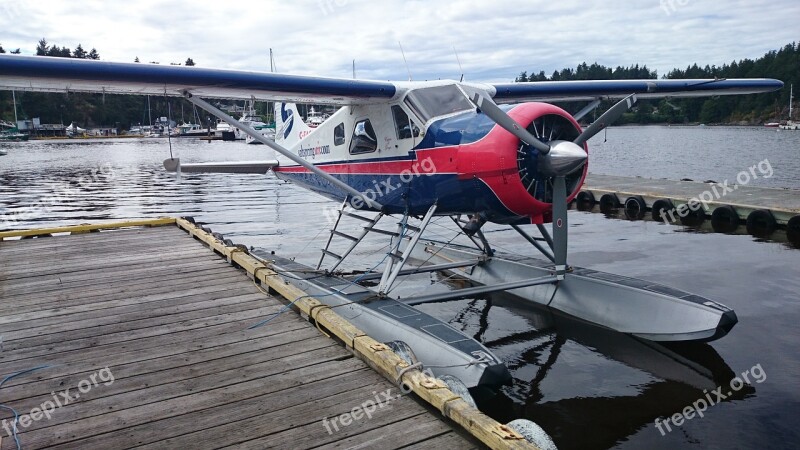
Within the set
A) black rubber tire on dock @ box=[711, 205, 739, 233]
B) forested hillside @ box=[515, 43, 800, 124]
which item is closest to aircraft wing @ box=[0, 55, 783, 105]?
black rubber tire on dock @ box=[711, 205, 739, 233]

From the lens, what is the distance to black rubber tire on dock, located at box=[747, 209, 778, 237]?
40.4 feet

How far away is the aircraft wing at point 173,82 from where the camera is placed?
566 cm

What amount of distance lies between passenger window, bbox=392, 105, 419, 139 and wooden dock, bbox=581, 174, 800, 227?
32.3 ft

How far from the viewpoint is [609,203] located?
16.5 meters

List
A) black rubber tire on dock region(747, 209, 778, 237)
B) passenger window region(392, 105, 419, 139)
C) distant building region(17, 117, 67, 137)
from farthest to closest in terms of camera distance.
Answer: distant building region(17, 117, 67, 137)
black rubber tire on dock region(747, 209, 778, 237)
passenger window region(392, 105, 419, 139)

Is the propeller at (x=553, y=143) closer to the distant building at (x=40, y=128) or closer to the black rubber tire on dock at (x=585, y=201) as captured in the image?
the black rubber tire on dock at (x=585, y=201)

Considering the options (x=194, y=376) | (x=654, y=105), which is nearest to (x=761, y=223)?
(x=194, y=376)

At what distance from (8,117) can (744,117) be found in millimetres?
134549

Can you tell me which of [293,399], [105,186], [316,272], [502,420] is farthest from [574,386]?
[105,186]

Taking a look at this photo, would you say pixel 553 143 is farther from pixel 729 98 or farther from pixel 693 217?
pixel 729 98

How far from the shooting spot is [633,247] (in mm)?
11383

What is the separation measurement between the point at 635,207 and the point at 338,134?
10.5 m

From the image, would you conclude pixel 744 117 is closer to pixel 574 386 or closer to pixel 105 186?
pixel 105 186

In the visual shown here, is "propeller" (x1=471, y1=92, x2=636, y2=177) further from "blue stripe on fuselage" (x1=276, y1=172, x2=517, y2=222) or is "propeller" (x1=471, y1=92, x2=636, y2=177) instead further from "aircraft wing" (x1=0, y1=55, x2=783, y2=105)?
"aircraft wing" (x1=0, y1=55, x2=783, y2=105)
